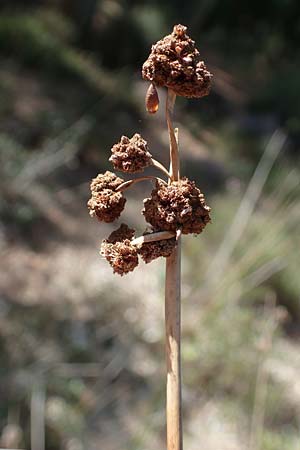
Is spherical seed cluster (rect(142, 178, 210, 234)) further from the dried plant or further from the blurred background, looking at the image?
the blurred background

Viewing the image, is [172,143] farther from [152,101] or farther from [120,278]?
[120,278]

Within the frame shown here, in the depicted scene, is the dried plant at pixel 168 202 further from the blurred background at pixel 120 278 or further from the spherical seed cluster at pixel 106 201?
the blurred background at pixel 120 278

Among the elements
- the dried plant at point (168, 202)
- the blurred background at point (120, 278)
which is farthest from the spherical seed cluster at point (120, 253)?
the blurred background at point (120, 278)

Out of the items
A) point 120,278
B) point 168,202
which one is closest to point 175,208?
point 168,202

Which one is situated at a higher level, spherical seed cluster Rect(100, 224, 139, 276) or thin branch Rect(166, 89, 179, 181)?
thin branch Rect(166, 89, 179, 181)

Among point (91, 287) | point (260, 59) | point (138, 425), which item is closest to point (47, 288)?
point (91, 287)

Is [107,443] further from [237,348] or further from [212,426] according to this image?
[237,348]

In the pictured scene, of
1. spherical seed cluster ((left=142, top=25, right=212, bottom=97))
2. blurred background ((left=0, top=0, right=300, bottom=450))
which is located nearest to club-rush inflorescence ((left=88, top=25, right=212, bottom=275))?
spherical seed cluster ((left=142, top=25, right=212, bottom=97))
